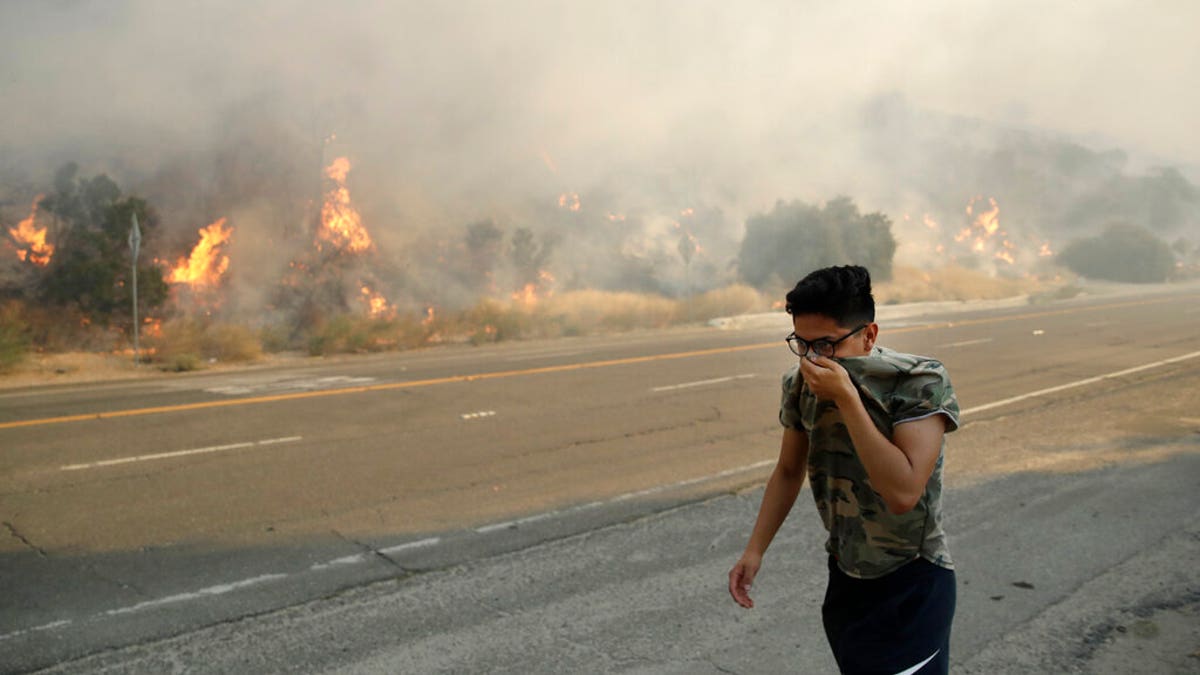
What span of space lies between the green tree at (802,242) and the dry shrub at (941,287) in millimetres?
1661

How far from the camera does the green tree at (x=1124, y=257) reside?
54.9 meters

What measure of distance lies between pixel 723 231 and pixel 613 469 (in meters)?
37.4

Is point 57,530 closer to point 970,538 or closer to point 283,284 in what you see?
point 970,538

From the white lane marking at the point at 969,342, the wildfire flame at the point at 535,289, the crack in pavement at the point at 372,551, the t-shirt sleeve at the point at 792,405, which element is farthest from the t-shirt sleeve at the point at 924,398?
the wildfire flame at the point at 535,289

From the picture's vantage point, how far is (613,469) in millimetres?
7672

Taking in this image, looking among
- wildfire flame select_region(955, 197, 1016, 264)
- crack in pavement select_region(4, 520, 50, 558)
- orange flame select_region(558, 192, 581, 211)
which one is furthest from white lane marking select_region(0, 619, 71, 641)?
wildfire flame select_region(955, 197, 1016, 264)

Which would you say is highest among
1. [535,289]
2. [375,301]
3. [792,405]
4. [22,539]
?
[535,289]

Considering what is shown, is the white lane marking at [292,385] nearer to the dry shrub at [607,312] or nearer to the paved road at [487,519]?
the paved road at [487,519]

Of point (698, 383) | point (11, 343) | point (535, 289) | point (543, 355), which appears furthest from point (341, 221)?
point (698, 383)

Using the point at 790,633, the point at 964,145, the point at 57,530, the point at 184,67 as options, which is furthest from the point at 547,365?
the point at 964,145

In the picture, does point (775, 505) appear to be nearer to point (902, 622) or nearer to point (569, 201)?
point (902, 622)

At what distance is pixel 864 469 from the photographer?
2285 mm

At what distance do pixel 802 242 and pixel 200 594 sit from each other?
35141 mm

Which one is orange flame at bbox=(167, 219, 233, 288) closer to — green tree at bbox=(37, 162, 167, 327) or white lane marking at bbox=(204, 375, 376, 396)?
green tree at bbox=(37, 162, 167, 327)
